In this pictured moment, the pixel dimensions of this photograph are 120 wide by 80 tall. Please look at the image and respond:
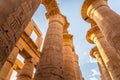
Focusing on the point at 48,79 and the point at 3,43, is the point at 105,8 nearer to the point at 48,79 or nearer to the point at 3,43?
the point at 48,79

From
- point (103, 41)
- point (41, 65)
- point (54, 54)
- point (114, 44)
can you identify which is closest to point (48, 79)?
point (41, 65)

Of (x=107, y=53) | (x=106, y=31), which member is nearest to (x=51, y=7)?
(x=107, y=53)

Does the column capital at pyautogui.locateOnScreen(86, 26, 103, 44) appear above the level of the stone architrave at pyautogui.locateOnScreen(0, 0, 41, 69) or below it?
above

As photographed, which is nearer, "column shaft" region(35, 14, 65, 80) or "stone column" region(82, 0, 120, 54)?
"stone column" region(82, 0, 120, 54)

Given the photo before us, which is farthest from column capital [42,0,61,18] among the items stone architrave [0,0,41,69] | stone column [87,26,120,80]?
stone architrave [0,0,41,69]

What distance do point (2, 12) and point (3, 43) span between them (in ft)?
2.38

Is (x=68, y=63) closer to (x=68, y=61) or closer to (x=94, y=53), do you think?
(x=68, y=61)

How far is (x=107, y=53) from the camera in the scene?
36.2 feet

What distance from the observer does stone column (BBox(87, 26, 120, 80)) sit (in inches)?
375

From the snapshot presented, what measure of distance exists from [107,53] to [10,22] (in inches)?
327

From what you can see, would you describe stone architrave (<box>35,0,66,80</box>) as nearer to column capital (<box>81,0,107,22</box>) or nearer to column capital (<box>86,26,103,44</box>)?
column capital (<box>81,0,107,22</box>)

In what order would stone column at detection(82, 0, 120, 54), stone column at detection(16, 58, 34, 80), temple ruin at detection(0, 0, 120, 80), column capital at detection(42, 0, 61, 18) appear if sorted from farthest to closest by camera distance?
stone column at detection(16, 58, 34, 80), column capital at detection(42, 0, 61, 18), stone column at detection(82, 0, 120, 54), temple ruin at detection(0, 0, 120, 80)

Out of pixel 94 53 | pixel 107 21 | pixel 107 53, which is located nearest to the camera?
pixel 107 21

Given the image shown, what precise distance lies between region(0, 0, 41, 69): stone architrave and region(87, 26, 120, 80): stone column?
512 cm
